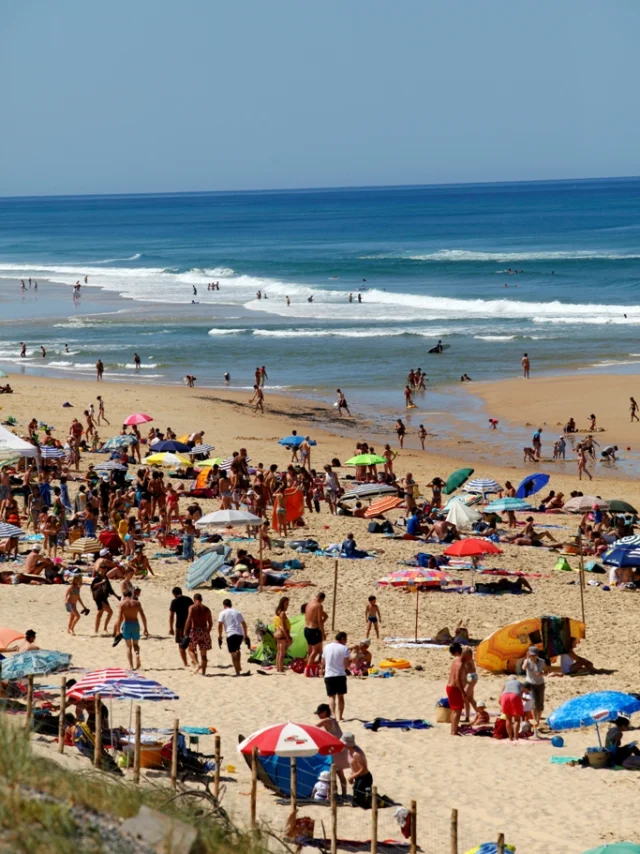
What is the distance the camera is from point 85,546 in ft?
63.3

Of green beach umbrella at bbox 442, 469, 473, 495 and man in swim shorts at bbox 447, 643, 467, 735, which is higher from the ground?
green beach umbrella at bbox 442, 469, 473, 495

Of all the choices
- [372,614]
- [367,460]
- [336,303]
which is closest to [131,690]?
[372,614]

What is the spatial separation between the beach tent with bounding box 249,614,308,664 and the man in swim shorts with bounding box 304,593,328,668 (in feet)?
0.50

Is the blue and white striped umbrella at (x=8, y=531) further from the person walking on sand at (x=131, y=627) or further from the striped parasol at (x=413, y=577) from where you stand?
the striped parasol at (x=413, y=577)

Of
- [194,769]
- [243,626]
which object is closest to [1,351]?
[243,626]

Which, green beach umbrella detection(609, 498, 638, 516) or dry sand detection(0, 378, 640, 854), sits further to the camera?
green beach umbrella detection(609, 498, 638, 516)

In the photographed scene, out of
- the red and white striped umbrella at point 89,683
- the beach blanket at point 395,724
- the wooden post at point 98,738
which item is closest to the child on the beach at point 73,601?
the red and white striped umbrella at point 89,683

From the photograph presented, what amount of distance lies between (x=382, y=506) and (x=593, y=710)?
1073cm

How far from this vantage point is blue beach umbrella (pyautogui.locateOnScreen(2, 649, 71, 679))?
12.4 meters

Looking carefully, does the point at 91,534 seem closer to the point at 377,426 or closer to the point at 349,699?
the point at 349,699

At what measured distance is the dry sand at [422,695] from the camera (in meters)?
10.4

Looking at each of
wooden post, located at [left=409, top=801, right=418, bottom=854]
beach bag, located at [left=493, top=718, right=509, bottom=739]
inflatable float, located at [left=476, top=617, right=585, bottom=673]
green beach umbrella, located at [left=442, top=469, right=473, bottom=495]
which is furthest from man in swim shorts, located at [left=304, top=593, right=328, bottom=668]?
green beach umbrella, located at [left=442, top=469, right=473, bottom=495]

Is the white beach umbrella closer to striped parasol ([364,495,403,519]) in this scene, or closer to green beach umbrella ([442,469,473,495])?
striped parasol ([364,495,403,519])

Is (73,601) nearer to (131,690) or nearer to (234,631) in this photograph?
(234,631)
